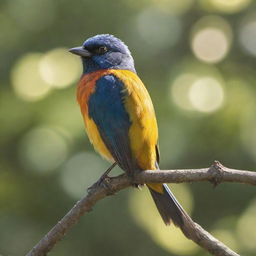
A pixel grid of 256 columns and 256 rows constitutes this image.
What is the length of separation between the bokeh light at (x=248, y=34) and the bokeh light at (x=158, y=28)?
585 millimetres

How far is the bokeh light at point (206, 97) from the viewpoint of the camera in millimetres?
6938

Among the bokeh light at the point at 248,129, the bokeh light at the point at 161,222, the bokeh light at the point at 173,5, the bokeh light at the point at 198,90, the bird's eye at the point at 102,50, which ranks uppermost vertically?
the bird's eye at the point at 102,50

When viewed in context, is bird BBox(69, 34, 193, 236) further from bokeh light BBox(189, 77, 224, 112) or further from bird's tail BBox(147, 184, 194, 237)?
bokeh light BBox(189, 77, 224, 112)

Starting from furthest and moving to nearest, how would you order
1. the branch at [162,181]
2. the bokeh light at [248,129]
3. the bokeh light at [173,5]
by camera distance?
the bokeh light at [173,5] < the bokeh light at [248,129] < the branch at [162,181]

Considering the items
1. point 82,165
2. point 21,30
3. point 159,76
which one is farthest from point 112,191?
point 21,30

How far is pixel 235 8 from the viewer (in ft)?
24.4

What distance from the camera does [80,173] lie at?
716cm

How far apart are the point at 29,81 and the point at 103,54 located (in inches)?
30.0

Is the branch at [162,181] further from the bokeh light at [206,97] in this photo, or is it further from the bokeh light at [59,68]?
the bokeh light at [59,68]

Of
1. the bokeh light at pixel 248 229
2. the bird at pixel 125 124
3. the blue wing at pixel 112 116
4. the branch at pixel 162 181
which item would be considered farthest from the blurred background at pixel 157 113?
the branch at pixel 162 181

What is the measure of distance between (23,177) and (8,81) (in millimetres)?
906

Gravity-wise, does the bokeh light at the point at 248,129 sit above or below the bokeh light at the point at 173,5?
below

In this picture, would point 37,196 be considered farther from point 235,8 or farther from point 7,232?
point 235,8

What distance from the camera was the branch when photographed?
4.50m
